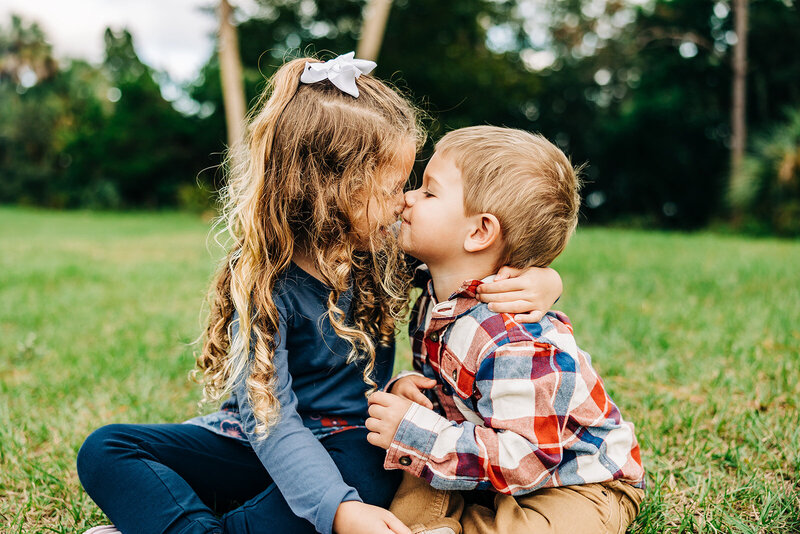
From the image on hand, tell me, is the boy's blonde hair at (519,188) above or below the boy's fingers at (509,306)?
above

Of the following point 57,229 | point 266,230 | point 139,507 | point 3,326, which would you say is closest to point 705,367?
point 266,230

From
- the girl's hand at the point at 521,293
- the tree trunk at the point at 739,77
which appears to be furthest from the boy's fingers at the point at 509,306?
the tree trunk at the point at 739,77

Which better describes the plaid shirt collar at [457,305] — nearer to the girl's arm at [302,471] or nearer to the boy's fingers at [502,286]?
the boy's fingers at [502,286]

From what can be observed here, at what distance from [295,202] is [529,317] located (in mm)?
659

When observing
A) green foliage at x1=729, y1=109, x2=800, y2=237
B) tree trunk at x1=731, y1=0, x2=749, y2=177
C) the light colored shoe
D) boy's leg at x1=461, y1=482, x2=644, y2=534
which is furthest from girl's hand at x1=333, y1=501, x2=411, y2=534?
tree trunk at x1=731, y1=0, x2=749, y2=177

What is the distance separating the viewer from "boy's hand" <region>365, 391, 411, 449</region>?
5.03ft

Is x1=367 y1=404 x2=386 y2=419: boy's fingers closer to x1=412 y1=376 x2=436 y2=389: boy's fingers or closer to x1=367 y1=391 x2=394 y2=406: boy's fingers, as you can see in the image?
x1=367 y1=391 x2=394 y2=406: boy's fingers

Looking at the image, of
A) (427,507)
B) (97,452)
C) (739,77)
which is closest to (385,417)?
(427,507)

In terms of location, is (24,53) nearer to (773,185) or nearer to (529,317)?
(773,185)

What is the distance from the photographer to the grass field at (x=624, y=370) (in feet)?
6.03

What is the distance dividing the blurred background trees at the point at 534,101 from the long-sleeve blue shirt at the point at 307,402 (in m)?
10.9

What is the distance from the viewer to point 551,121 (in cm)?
1953

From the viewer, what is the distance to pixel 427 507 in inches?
62.3

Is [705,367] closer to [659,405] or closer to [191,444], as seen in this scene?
[659,405]
